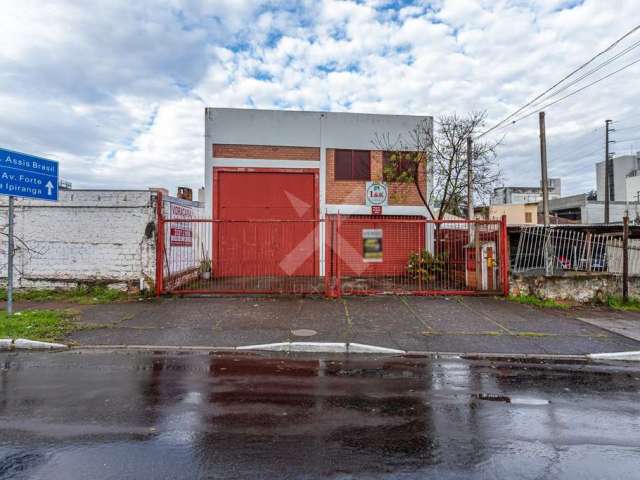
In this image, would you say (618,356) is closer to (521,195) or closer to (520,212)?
(520,212)

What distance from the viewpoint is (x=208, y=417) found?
3939 millimetres

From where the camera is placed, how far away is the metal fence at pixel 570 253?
11.6 meters

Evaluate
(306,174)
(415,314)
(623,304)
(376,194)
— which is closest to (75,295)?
(415,314)

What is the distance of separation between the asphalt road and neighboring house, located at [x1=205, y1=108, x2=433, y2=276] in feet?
32.4

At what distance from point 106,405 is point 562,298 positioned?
11109 mm

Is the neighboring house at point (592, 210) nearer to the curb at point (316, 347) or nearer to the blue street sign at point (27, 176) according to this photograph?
the curb at point (316, 347)

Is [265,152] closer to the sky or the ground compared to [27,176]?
closer to the sky

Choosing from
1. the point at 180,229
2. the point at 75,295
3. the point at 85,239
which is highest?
the point at 180,229

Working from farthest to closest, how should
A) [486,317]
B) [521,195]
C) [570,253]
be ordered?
[521,195]
[570,253]
[486,317]

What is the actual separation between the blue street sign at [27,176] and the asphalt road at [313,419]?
391 centimetres

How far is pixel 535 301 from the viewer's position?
10.6m

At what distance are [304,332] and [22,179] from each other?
680 cm

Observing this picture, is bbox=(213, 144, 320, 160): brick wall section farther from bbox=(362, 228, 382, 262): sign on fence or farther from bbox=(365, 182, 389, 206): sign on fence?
bbox=(362, 228, 382, 262): sign on fence

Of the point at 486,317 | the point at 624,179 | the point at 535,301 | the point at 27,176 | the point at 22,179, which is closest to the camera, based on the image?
the point at 22,179
